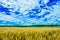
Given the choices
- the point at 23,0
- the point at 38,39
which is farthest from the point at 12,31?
the point at 23,0

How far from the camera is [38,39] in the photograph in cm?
215

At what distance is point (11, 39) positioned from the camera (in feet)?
7.18

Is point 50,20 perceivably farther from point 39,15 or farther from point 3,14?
point 3,14

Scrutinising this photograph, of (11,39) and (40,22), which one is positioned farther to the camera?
(40,22)

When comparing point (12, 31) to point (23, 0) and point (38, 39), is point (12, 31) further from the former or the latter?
point (23, 0)

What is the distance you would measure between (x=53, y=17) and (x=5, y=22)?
0.66 meters

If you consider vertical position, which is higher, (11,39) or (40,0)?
(40,0)

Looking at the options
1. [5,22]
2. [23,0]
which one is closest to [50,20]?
[23,0]

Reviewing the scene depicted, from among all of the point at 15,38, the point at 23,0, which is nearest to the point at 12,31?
the point at 15,38

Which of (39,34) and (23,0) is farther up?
(23,0)

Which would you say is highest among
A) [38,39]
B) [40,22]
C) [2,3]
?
[2,3]

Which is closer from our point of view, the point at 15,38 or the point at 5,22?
the point at 15,38

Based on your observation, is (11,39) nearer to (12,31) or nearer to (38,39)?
(12,31)

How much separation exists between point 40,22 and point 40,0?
298 mm
